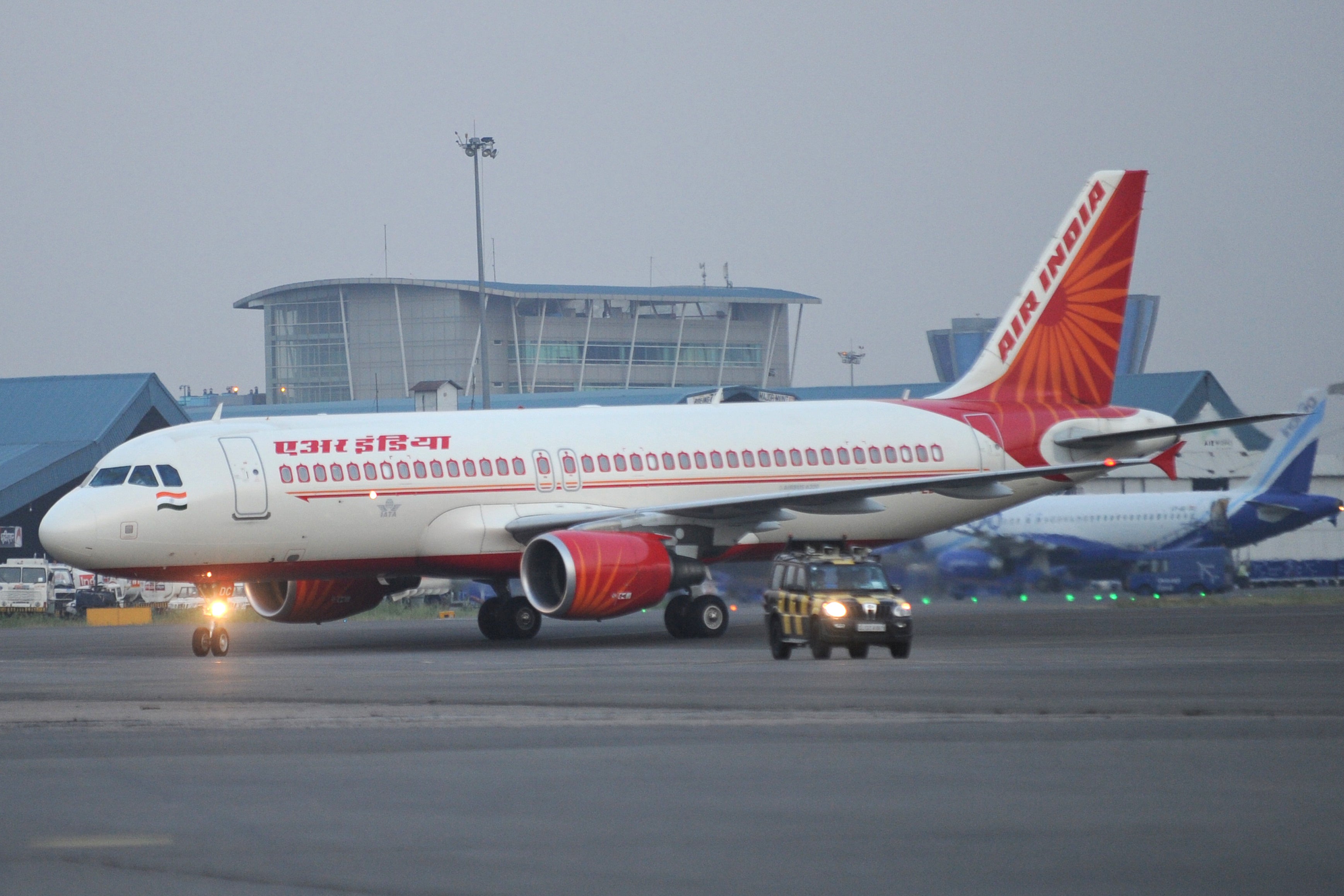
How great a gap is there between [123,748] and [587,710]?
4433 mm

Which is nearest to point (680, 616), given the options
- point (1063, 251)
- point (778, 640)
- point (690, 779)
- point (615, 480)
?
point (615, 480)

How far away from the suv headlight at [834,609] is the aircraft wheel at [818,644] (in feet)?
0.51

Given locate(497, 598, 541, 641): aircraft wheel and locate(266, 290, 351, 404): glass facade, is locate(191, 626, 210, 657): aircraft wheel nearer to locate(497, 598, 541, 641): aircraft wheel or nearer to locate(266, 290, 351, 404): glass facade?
locate(497, 598, 541, 641): aircraft wheel

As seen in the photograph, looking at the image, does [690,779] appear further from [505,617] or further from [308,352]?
[308,352]

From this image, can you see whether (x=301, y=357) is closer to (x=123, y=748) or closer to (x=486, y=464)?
(x=486, y=464)

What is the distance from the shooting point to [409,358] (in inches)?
6250

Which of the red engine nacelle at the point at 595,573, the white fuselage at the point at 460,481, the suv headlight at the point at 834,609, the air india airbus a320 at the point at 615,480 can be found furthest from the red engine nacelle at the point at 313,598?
the suv headlight at the point at 834,609

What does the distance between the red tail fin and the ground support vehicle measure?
40.4ft

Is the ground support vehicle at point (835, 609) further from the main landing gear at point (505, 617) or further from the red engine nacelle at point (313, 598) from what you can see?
the red engine nacelle at point (313, 598)

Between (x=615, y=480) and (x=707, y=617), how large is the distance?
2994mm

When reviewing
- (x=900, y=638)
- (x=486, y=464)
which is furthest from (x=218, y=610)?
(x=900, y=638)

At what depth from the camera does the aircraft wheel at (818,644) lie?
79.0ft

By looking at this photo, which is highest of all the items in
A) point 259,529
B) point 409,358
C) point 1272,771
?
point 409,358

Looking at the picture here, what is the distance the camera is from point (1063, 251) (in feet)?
121
